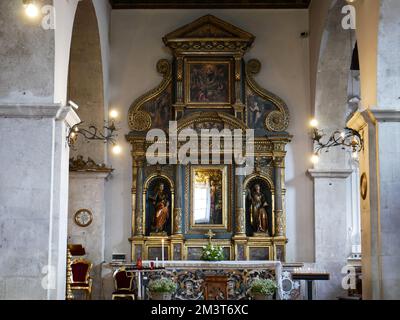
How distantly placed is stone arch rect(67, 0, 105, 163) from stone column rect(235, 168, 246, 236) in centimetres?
289

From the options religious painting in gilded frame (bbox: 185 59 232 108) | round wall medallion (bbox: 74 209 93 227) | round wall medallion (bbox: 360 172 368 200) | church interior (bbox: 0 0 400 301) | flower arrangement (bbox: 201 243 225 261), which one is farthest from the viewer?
religious painting in gilded frame (bbox: 185 59 232 108)

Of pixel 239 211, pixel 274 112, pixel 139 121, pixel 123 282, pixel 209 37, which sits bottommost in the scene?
pixel 123 282

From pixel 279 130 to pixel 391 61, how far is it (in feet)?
19.2

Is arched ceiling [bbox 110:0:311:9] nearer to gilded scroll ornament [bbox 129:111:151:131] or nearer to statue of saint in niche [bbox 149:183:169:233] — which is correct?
gilded scroll ornament [bbox 129:111:151:131]

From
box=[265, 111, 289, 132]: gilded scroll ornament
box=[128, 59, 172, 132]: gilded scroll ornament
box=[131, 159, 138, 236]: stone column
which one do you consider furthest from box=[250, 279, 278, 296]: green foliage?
box=[128, 59, 172, 132]: gilded scroll ornament

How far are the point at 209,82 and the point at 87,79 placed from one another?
266cm

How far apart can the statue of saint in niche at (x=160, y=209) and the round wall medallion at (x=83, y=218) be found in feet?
4.43

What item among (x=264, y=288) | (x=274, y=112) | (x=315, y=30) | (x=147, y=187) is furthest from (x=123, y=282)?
(x=315, y=30)

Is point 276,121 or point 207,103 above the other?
point 207,103

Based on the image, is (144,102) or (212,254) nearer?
(212,254)

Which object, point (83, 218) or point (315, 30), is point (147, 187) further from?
point (315, 30)

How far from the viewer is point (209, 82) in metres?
16.3

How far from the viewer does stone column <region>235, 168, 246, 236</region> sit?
15.7 meters

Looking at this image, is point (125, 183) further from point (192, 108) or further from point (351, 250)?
point (351, 250)
